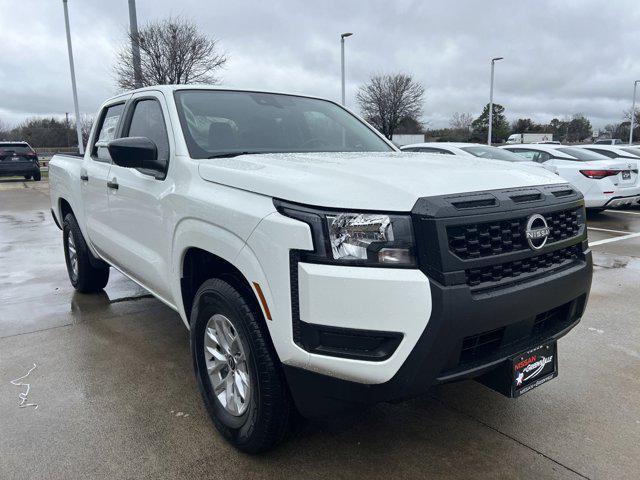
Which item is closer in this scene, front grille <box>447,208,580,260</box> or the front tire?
front grille <box>447,208,580,260</box>

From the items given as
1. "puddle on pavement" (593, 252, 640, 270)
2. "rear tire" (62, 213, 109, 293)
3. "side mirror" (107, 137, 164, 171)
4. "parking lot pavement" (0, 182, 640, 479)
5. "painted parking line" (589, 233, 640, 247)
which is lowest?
"painted parking line" (589, 233, 640, 247)

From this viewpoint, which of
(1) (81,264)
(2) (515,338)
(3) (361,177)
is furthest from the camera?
(1) (81,264)

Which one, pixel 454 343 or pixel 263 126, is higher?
pixel 263 126

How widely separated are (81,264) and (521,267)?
4.25 m

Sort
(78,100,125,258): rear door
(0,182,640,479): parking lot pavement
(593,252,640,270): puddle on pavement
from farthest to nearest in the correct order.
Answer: (593,252,640,270): puddle on pavement, (78,100,125,258): rear door, (0,182,640,479): parking lot pavement

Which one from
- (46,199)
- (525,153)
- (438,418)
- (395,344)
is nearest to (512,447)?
(438,418)

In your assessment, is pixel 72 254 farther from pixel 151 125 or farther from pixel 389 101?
pixel 389 101

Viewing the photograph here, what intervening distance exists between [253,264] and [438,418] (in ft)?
4.93

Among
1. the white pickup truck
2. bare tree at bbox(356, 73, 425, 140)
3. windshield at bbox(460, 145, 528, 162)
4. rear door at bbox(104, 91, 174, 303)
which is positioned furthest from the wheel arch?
bare tree at bbox(356, 73, 425, 140)

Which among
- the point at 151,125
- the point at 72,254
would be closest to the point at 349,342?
the point at 151,125

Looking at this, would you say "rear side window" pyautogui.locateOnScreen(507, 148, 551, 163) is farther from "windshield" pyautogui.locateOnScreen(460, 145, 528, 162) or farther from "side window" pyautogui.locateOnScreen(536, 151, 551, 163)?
"windshield" pyautogui.locateOnScreen(460, 145, 528, 162)

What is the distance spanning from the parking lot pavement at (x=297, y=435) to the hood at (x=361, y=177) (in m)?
1.32

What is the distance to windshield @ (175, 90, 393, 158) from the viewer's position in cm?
316

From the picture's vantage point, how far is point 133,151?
9.59 ft
